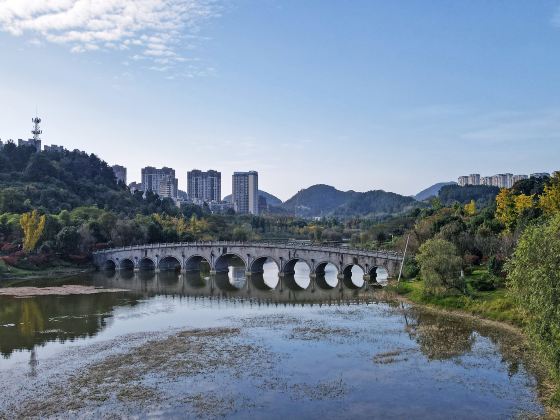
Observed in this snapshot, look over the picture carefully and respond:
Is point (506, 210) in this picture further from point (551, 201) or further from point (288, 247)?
point (288, 247)

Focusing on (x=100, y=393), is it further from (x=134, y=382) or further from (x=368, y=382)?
(x=368, y=382)

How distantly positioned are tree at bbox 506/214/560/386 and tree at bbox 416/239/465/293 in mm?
19876

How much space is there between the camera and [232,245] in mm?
85250

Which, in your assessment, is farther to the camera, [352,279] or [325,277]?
[325,277]

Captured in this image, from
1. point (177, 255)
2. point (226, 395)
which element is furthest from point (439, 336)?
point (177, 255)

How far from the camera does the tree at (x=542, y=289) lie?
79.7 ft

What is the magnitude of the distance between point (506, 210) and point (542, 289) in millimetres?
49380

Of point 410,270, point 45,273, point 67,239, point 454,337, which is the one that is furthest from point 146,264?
point 454,337

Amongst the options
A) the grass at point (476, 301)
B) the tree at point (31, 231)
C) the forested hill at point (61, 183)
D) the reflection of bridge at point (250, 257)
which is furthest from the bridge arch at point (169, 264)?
the grass at point (476, 301)

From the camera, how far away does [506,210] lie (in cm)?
7144

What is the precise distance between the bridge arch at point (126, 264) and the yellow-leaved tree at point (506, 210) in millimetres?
60367

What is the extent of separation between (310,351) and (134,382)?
39.7 feet

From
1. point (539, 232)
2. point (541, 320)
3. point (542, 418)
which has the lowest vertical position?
point (542, 418)

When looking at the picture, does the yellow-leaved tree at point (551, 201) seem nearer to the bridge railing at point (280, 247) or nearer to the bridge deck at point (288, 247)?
the bridge deck at point (288, 247)
